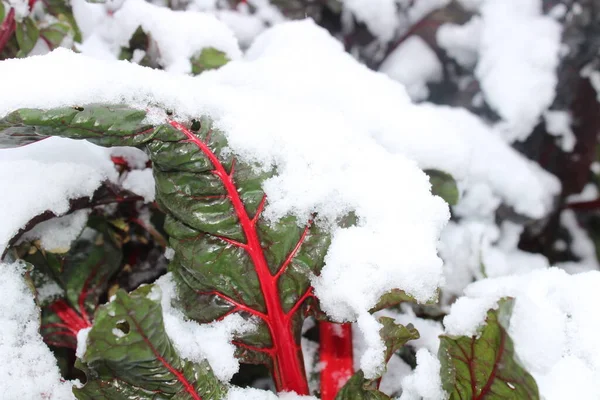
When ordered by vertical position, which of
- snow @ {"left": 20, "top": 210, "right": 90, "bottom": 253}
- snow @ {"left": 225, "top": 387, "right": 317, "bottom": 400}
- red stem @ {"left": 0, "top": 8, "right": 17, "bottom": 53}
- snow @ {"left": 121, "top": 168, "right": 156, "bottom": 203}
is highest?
red stem @ {"left": 0, "top": 8, "right": 17, "bottom": 53}

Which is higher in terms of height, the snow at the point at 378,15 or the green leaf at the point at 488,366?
the snow at the point at 378,15

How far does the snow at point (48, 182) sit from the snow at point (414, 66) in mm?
750

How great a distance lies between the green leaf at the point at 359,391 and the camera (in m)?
0.62

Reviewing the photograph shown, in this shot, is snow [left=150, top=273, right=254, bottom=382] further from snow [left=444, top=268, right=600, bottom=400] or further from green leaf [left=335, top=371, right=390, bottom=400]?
snow [left=444, top=268, right=600, bottom=400]

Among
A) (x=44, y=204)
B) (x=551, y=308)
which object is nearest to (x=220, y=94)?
(x=44, y=204)

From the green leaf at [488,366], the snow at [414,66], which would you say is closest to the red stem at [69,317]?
the green leaf at [488,366]

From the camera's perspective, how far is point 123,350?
0.53 meters

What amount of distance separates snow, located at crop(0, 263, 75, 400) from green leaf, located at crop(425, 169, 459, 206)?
2.06ft

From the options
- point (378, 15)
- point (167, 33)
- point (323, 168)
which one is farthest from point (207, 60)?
point (378, 15)

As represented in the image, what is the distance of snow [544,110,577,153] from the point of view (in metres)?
1.25

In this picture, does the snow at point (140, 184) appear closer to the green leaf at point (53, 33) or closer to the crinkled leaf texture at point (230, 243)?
the crinkled leaf texture at point (230, 243)

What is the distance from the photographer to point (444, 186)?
34.0 inches

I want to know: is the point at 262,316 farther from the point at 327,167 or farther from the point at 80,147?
the point at 80,147

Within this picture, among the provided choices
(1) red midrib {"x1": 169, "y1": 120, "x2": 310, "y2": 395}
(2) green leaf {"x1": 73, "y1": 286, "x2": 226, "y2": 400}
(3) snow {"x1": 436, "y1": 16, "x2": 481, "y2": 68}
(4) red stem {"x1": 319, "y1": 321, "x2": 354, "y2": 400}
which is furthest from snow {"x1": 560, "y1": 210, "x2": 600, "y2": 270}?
(2) green leaf {"x1": 73, "y1": 286, "x2": 226, "y2": 400}
